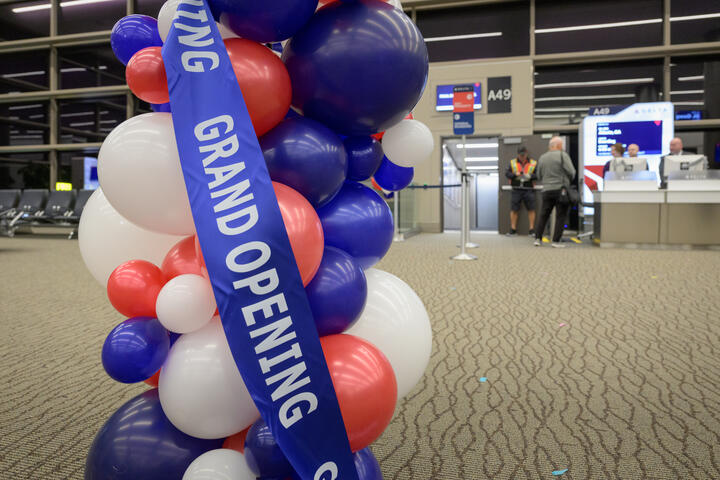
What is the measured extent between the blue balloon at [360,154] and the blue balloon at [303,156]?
119mm

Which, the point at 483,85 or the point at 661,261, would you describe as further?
the point at 483,85

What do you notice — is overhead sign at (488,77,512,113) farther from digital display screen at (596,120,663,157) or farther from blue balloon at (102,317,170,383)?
blue balloon at (102,317,170,383)

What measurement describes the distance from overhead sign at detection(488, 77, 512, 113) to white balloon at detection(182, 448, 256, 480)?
27.7 ft

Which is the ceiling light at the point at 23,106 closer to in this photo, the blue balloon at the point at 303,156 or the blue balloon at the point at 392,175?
the blue balloon at the point at 392,175

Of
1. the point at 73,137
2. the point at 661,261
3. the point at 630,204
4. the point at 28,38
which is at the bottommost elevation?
the point at 661,261

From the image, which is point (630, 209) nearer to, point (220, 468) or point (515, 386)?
point (515, 386)

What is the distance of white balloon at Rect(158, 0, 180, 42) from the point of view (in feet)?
2.68

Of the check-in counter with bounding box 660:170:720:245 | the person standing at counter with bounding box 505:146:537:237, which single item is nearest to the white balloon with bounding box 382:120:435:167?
the check-in counter with bounding box 660:170:720:245

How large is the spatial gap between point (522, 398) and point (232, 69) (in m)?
1.26

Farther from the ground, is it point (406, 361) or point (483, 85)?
point (483, 85)

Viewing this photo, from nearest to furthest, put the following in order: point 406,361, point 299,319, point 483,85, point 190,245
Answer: point 299,319
point 190,245
point 406,361
point 483,85

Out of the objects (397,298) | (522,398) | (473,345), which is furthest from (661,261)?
(397,298)

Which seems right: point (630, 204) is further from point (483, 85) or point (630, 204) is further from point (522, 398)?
point (522, 398)

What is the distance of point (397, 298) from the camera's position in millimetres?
990
